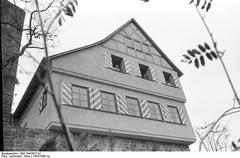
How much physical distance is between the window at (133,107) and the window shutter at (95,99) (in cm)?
193

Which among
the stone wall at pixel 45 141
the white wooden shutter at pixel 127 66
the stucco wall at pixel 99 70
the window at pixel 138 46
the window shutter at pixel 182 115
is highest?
the window at pixel 138 46

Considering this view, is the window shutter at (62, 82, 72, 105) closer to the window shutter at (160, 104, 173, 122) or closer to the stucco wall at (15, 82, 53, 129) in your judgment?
the stucco wall at (15, 82, 53, 129)

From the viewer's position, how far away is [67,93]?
10680 mm

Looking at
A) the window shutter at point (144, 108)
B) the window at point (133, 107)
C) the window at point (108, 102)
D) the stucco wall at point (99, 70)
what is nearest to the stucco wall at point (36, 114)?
the stucco wall at point (99, 70)

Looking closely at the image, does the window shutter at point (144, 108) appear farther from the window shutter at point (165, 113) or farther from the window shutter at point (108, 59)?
the window shutter at point (108, 59)

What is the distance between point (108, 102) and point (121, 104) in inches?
31.7

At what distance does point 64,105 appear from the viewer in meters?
10.1

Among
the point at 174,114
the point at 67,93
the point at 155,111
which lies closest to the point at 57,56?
the point at 67,93

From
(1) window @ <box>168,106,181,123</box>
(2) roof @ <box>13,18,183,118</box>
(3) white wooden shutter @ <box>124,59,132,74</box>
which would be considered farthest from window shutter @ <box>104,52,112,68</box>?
(1) window @ <box>168,106,181,123</box>

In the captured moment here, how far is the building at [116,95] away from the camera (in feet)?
35.0

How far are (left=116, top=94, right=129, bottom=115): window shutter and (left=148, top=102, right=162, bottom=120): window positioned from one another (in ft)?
6.17

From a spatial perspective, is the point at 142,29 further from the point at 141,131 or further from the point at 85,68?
the point at 141,131

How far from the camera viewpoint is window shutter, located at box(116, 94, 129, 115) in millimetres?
11975

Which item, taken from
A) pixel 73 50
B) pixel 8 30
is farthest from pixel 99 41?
pixel 8 30
